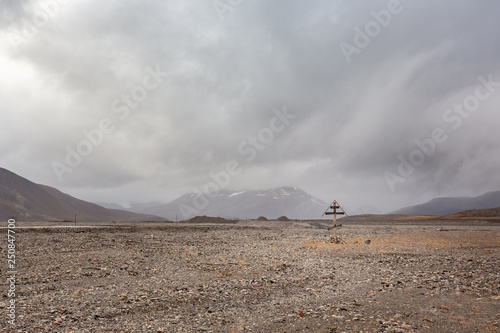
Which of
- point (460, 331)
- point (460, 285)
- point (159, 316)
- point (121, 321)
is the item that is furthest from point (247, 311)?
point (460, 285)

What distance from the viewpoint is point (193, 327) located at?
9.29 meters

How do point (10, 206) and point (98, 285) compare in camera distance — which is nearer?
point (98, 285)

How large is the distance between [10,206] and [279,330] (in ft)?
634

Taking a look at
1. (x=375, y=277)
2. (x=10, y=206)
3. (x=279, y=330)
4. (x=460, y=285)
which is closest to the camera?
(x=279, y=330)

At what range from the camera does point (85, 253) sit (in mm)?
22078

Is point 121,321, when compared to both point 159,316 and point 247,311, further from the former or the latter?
point 247,311

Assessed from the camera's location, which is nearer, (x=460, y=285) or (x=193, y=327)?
(x=193, y=327)

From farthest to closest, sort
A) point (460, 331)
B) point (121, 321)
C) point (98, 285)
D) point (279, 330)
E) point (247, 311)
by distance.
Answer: point (98, 285)
point (247, 311)
point (121, 321)
point (279, 330)
point (460, 331)

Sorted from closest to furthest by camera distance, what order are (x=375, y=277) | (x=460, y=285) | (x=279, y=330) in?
(x=279, y=330) → (x=460, y=285) → (x=375, y=277)

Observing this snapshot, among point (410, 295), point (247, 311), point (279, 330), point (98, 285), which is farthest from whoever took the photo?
point (98, 285)

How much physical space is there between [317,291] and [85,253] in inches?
663

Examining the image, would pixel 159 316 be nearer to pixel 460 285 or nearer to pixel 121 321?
pixel 121 321

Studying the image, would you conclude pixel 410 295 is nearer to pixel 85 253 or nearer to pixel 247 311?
pixel 247 311

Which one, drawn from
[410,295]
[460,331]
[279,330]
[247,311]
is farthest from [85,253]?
[460,331]
